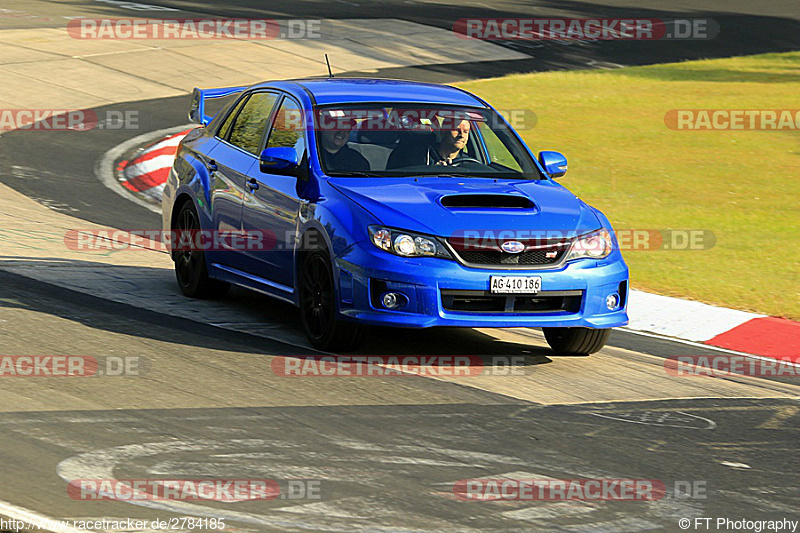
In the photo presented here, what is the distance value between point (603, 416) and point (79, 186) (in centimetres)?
927

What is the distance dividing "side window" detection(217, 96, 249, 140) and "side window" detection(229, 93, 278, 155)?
0.06 meters

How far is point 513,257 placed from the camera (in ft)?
27.0

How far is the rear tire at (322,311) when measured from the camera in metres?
8.50

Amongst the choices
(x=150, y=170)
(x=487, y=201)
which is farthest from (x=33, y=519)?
(x=150, y=170)

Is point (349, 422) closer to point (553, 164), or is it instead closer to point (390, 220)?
point (390, 220)

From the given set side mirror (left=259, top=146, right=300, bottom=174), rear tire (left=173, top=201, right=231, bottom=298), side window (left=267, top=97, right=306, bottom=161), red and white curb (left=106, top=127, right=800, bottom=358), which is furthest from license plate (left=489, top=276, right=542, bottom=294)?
rear tire (left=173, top=201, right=231, bottom=298)

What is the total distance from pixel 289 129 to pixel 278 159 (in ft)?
2.17

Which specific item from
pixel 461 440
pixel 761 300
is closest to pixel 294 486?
pixel 461 440

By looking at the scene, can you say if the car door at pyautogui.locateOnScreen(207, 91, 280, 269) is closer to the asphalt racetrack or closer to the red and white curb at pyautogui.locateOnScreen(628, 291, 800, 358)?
the asphalt racetrack

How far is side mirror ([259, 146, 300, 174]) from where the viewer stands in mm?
8828

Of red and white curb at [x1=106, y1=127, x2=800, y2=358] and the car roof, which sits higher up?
the car roof

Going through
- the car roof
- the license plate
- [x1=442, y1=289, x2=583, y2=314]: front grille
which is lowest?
[x1=442, y1=289, x2=583, y2=314]: front grille

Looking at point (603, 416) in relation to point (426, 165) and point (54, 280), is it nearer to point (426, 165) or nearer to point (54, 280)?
point (426, 165)

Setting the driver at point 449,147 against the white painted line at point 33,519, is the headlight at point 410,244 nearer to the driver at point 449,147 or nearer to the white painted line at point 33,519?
the driver at point 449,147
